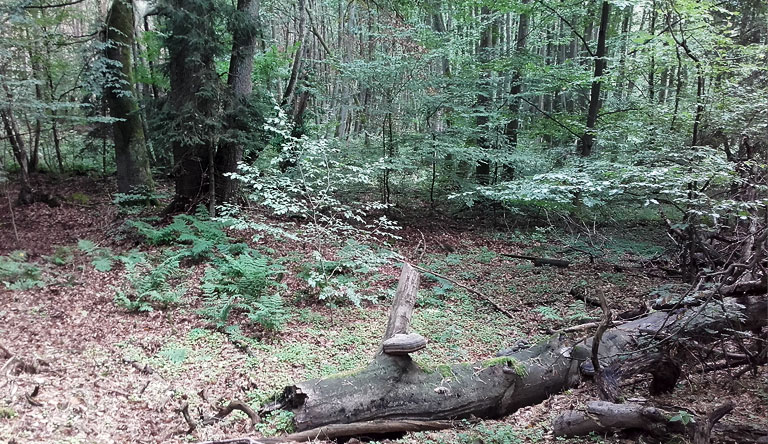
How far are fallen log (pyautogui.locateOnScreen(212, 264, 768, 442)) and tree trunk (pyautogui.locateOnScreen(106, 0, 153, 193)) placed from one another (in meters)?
10.1

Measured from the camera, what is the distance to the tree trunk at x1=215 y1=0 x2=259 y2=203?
30.7ft

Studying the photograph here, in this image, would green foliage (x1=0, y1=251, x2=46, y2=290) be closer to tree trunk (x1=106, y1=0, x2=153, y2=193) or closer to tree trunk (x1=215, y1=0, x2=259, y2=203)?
tree trunk (x1=215, y1=0, x2=259, y2=203)

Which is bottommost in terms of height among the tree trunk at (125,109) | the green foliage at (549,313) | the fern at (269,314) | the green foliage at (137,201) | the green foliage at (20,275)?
the green foliage at (549,313)

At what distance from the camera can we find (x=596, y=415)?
A: 11.6 ft

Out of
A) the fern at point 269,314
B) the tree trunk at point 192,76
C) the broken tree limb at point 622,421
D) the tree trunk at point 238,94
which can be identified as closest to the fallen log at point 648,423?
the broken tree limb at point 622,421

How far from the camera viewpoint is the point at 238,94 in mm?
9789

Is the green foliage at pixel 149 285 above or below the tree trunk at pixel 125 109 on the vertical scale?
below

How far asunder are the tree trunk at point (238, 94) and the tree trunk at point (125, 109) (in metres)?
3.06

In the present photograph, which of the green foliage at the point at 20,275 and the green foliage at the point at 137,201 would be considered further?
the green foliage at the point at 137,201

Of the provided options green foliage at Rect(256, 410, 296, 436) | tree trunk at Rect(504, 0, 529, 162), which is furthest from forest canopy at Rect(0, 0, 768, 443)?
tree trunk at Rect(504, 0, 529, 162)

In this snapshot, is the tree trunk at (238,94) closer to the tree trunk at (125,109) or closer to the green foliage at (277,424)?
the tree trunk at (125,109)

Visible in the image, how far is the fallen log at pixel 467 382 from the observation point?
3783 mm

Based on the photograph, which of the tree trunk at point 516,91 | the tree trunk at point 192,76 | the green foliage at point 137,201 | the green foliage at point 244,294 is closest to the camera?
the green foliage at point 244,294

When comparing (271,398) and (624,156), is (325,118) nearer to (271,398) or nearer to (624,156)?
(624,156)
